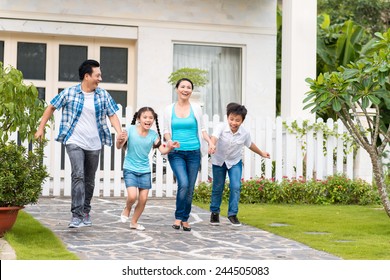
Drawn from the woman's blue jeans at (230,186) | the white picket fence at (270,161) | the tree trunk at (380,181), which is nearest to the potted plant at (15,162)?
the woman's blue jeans at (230,186)

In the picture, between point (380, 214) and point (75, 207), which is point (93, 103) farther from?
point (380, 214)

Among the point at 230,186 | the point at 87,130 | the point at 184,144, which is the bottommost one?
the point at 230,186

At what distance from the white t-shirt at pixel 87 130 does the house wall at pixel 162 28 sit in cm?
566

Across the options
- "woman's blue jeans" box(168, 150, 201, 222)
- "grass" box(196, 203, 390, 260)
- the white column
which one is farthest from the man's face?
the white column

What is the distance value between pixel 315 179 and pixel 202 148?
464 cm

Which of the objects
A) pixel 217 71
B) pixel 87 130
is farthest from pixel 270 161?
pixel 87 130

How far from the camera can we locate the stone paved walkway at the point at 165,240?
6235 mm

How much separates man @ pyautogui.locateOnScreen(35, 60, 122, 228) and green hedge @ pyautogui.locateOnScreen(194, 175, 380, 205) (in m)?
3.80

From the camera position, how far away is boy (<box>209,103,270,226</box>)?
27.4ft

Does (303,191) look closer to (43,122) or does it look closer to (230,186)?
(230,186)

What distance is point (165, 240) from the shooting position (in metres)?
7.14

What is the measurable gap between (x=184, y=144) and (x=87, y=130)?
1074 millimetres

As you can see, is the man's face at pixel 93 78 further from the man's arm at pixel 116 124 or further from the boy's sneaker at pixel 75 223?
the boy's sneaker at pixel 75 223

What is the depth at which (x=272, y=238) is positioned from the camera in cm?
745
